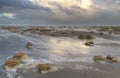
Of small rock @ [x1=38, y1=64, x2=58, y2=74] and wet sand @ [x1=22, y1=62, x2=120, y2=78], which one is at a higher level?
small rock @ [x1=38, y1=64, x2=58, y2=74]

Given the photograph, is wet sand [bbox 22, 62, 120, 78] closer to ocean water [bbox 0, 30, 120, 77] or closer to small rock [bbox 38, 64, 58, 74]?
ocean water [bbox 0, 30, 120, 77]

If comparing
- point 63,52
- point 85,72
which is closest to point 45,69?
point 85,72

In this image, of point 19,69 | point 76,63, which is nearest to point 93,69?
point 76,63

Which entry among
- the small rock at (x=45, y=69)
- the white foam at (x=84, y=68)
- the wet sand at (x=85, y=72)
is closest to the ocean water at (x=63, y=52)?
the white foam at (x=84, y=68)

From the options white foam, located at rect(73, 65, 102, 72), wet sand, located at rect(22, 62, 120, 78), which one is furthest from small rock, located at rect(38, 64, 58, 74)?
white foam, located at rect(73, 65, 102, 72)

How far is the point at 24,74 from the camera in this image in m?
20.8

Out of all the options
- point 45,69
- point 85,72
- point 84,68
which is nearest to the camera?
point 45,69

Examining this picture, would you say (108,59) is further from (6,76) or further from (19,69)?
(6,76)

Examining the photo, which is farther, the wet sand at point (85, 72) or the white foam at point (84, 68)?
the white foam at point (84, 68)

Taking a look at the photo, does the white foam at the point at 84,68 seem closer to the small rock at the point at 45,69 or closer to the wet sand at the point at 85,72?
the wet sand at the point at 85,72

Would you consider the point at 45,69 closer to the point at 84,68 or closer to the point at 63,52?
the point at 84,68

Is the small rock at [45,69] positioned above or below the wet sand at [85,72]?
above

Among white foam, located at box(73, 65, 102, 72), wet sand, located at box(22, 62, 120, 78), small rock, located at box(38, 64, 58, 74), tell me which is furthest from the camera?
white foam, located at box(73, 65, 102, 72)

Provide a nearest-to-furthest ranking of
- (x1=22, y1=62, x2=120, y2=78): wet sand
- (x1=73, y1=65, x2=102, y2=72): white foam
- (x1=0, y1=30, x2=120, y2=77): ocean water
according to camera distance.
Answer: (x1=22, y1=62, x2=120, y2=78): wet sand → (x1=73, y1=65, x2=102, y2=72): white foam → (x1=0, y1=30, x2=120, y2=77): ocean water
